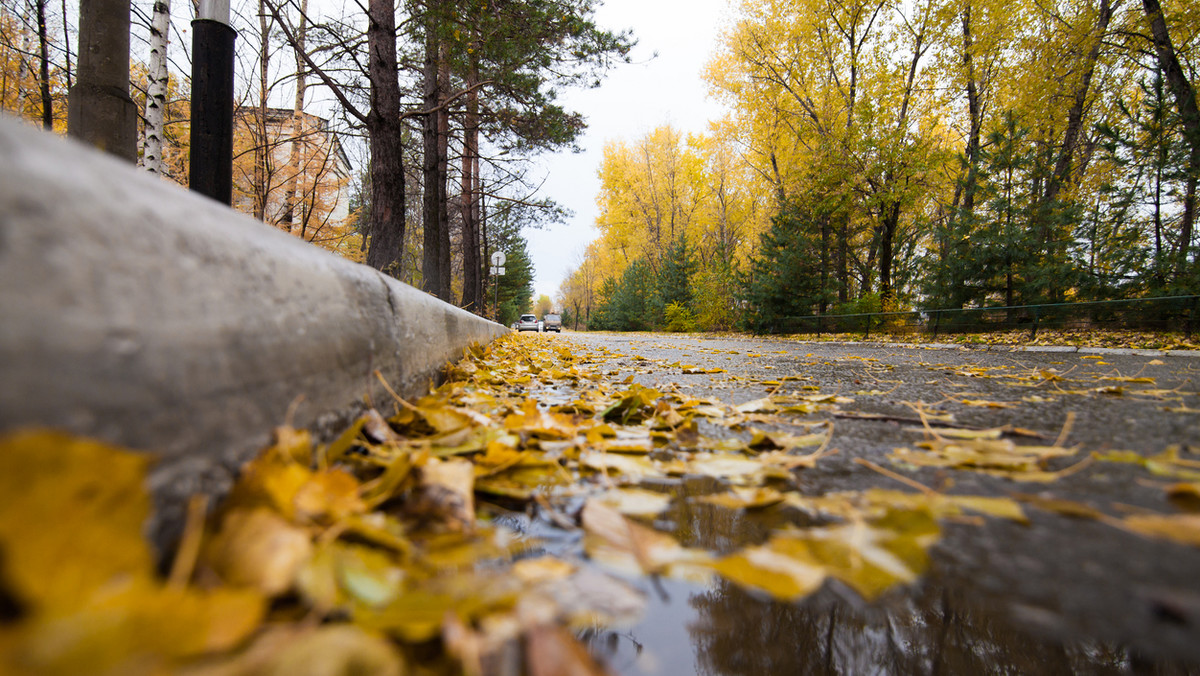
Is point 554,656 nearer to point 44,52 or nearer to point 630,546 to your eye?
point 630,546

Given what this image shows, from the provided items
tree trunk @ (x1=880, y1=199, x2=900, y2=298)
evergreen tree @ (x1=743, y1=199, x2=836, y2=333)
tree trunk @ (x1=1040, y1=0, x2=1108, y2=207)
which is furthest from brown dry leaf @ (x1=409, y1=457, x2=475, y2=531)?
evergreen tree @ (x1=743, y1=199, x2=836, y2=333)

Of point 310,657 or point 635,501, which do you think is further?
point 635,501

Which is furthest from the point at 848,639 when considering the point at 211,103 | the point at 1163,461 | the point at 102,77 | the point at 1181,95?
the point at 1181,95

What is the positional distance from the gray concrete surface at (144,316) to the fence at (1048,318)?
11862 millimetres

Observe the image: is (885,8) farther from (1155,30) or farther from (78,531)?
(78,531)

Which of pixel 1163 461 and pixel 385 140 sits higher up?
pixel 385 140

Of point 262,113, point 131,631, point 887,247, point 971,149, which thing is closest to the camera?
point 131,631

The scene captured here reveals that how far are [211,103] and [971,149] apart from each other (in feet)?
57.4

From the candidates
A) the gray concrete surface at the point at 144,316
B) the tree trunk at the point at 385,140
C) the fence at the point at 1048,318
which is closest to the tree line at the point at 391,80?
the tree trunk at the point at 385,140

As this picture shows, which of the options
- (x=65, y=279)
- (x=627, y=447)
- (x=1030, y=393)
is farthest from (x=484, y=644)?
(x=1030, y=393)

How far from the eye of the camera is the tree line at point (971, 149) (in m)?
10.9

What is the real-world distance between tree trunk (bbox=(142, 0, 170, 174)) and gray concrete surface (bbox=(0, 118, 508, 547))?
650cm

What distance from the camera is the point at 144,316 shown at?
50cm

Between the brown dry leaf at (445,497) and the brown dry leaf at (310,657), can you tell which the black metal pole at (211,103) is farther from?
the brown dry leaf at (310,657)
